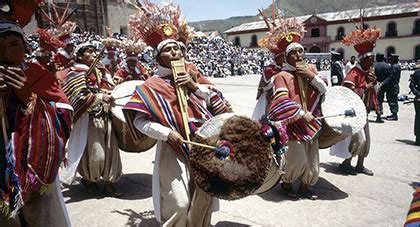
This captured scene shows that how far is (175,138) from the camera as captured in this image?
115 inches

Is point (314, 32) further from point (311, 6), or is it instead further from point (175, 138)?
point (311, 6)

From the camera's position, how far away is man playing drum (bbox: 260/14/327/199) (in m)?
4.53

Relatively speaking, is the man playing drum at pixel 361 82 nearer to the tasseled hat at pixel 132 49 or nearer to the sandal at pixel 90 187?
the tasseled hat at pixel 132 49

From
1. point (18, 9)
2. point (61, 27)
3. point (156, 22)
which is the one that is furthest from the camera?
point (61, 27)

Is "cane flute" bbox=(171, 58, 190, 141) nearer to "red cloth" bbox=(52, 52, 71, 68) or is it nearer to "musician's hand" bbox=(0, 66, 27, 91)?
"musician's hand" bbox=(0, 66, 27, 91)

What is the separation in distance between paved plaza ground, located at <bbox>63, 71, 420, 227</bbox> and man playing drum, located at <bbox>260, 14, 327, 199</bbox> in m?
0.39

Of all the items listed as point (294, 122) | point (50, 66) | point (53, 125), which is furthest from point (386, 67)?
point (53, 125)

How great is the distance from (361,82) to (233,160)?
3.93 metres

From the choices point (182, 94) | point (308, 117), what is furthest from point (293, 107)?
point (182, 94)

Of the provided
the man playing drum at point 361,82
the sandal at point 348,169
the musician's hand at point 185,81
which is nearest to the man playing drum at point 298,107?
the man playing drum at point 361,82

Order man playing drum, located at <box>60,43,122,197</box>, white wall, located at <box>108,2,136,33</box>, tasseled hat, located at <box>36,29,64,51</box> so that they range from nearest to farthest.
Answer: tasseled hat, located at <box>36,29,64,51</box> → man playing drum, located at <box>60,43,122,197</box> → white wall, located at <box>108,2,136,33</box>

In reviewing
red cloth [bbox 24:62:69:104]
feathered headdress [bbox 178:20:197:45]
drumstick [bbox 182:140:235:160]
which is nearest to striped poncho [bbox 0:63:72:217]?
red cloth [bbox 24:62:69:104]

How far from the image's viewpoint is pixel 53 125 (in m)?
2.35

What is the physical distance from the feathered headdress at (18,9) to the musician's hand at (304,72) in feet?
10.5
